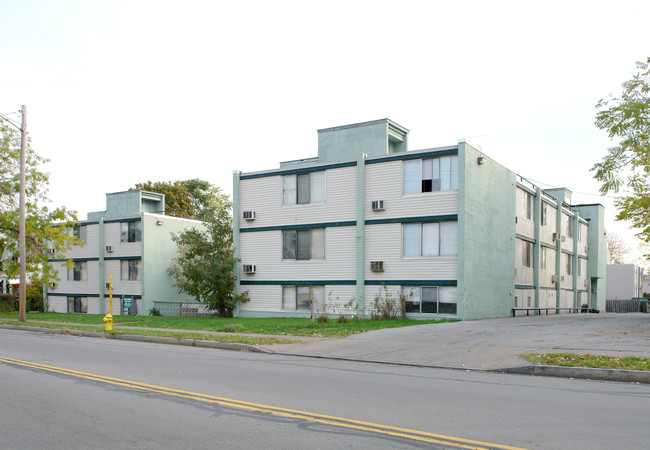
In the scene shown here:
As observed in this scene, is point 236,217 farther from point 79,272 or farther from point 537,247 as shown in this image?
point 79,272

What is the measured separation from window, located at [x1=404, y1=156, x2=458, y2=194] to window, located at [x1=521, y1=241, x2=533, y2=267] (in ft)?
30.0

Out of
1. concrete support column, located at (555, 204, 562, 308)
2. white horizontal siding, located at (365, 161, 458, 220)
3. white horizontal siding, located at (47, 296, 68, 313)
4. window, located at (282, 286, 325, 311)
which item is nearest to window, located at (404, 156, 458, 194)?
white horizontal siding, located at (365, 161, 458, 220)

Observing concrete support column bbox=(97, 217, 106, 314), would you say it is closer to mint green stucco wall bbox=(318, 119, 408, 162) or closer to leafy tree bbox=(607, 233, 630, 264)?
mint green stucco wall bbox=(318, 119, 408, 162)

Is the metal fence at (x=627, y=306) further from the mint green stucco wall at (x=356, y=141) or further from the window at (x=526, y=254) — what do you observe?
the mint green stucco wall at (x=356, y=141)

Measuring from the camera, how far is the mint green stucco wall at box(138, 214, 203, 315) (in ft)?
133

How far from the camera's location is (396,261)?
2719cm

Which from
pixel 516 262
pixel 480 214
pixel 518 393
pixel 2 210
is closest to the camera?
pixel 518 393

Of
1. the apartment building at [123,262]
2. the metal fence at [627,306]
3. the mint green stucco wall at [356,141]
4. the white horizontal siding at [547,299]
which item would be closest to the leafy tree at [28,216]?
the apartment building at [123,262]

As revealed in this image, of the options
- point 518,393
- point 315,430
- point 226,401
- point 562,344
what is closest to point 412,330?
point 562,344

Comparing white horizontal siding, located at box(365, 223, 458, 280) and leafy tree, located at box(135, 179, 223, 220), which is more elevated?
leafy tree, located at box(135, 179, 223, 220)

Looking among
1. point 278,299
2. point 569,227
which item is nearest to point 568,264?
point 569,227

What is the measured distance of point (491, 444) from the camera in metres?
5.88

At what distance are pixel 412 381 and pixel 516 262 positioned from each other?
903 inches

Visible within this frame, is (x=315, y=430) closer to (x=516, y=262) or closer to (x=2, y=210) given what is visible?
(x=516, y=262)
